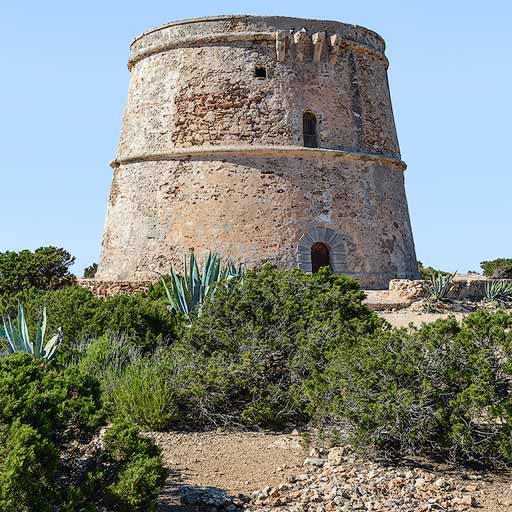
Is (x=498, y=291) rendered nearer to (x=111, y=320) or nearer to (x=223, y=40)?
(x=223, y=40)

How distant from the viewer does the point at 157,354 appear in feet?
21.1

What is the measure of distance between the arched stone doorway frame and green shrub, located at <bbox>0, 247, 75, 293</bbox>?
4.90m

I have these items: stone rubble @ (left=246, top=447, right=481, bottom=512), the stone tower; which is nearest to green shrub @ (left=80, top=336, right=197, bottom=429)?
stone rubble @ (left=246, top=447, right=481, bottom=512)

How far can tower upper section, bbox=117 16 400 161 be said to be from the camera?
12.8 meters

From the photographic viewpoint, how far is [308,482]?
4273 millimetres

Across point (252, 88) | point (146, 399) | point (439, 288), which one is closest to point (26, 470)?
point (146, 399)

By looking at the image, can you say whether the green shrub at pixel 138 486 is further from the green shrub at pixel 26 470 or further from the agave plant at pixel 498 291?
the agave plant at pixel 498 291

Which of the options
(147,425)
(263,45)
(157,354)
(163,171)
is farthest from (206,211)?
(147,425)

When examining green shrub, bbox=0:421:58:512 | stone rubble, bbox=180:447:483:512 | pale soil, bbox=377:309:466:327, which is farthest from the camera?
pale soil, bbox=377:309:466:327

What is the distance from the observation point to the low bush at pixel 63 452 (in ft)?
10.6

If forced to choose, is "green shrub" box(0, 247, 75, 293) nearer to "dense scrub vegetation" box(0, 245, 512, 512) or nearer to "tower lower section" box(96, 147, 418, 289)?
"tower lower section" box(96, 147, 418, 289)

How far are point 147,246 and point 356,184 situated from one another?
13.6 feet

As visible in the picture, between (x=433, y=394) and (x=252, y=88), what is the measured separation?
9245mm

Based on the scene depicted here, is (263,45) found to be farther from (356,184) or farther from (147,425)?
(147,425)
